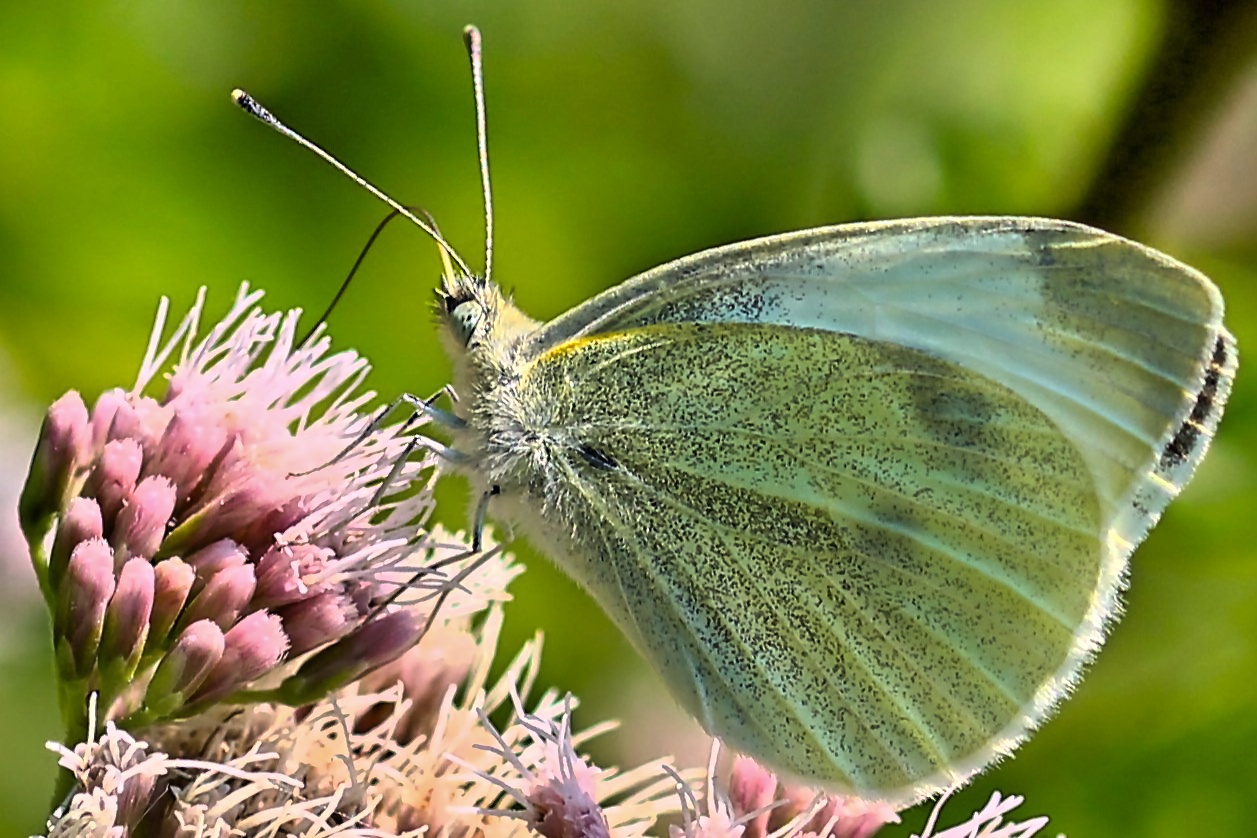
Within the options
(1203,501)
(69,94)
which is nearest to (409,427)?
(69,94)

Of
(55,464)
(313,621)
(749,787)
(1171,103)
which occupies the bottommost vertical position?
(749,787)

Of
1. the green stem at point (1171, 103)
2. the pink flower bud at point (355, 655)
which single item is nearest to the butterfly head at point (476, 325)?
the pink flower bud at point (355, 655)

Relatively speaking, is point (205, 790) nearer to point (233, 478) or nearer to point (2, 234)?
point (233, 478)

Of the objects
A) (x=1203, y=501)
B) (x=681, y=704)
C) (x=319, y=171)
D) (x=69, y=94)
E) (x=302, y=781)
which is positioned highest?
(x=69, y=94)

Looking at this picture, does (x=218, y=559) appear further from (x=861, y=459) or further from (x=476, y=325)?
(x=861, y=459)

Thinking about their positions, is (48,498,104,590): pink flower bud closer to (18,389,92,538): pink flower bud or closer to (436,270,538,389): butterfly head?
(18,389,92,538): pink flower bud

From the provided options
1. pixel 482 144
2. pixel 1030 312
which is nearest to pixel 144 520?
pixel 482 144
